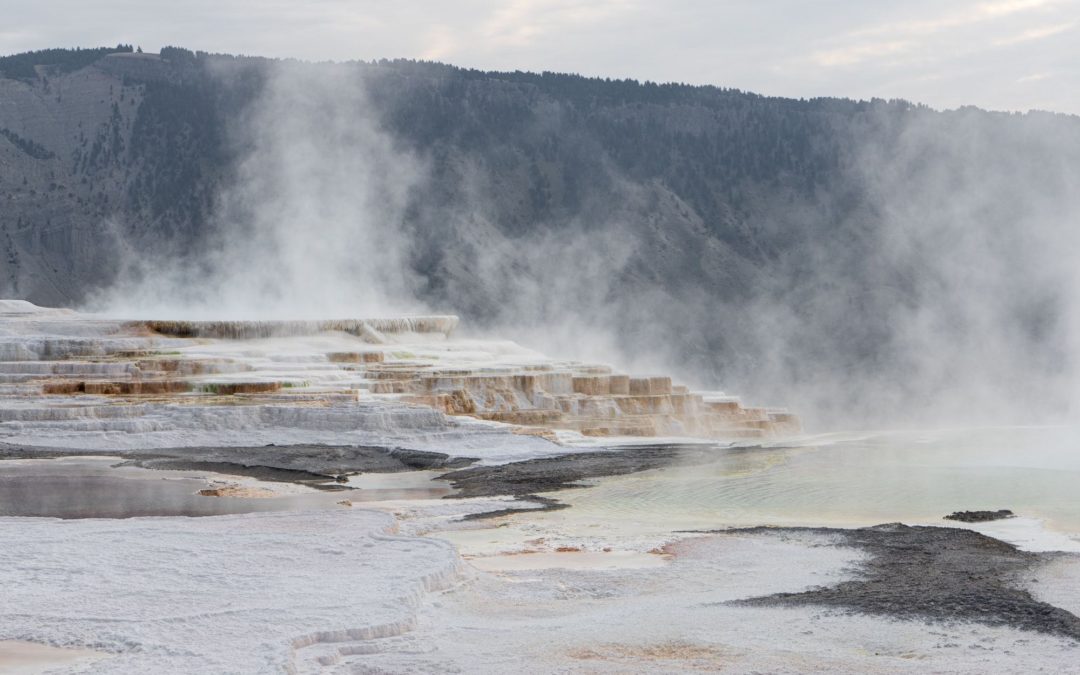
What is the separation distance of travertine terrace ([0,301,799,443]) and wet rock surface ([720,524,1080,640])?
338 inches

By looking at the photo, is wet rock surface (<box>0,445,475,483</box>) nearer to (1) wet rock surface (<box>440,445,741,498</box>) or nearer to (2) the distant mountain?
(1) wet rock surface (<box>440,445,741,498</box>)

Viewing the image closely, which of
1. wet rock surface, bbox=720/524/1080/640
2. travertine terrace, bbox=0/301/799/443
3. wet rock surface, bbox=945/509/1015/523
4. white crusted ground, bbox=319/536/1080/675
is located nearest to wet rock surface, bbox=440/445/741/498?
travertine terrace, bbox=0/301/799/443

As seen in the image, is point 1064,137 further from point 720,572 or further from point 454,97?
point 720,572

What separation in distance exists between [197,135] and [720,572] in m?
60.1

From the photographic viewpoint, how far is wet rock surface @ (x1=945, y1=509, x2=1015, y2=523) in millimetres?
10570

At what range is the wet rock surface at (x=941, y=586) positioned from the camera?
689cm

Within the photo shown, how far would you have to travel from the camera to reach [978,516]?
35.1 feet

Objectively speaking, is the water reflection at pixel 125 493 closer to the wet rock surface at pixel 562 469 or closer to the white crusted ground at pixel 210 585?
the wet rock surface at pixel 562 469

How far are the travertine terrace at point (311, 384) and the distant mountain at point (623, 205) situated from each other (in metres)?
31.0

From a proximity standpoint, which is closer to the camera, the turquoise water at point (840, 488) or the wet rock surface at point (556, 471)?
the turquoise water at point (840, 488)

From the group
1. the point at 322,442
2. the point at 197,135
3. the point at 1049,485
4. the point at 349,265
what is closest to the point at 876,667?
the point at 1049,485

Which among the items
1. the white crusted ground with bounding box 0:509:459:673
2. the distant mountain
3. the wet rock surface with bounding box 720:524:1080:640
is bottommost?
the wet rock surface with bounding box 720:524:1080:640

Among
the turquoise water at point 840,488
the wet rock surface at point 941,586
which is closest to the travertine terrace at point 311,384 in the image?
the turquoise water at point 840,488

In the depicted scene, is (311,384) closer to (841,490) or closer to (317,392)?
(317,392)
